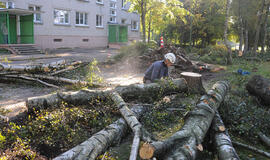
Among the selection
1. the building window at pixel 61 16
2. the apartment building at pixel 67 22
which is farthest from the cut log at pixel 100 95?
the building window at pixel 61 16

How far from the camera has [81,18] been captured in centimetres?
2433

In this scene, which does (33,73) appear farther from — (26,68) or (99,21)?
(99,21)

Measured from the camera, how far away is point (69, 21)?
22844mm

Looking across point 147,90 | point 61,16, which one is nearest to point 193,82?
point 147,90

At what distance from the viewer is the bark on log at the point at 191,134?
313 centimetres

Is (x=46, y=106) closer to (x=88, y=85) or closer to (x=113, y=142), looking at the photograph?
(x=113, y=142)

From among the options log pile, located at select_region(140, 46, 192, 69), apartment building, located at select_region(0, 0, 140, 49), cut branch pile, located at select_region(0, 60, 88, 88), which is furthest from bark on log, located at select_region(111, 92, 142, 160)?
apartment building, located at select_region(0, 0, 140, 49)

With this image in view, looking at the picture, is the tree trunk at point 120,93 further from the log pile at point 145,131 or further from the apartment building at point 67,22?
the apartment building at point 67,22

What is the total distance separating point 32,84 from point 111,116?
13.4ft

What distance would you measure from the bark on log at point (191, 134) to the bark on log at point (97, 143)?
72 centimetres

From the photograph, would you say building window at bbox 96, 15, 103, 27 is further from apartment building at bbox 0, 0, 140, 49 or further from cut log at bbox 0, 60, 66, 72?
cut log at bbox 0, 60, 66, 72

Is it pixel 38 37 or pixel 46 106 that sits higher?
pixel 38 37

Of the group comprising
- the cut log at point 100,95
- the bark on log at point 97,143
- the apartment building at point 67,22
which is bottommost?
the bark on log at point 97,143

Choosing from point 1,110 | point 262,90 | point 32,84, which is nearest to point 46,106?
point 1,110
